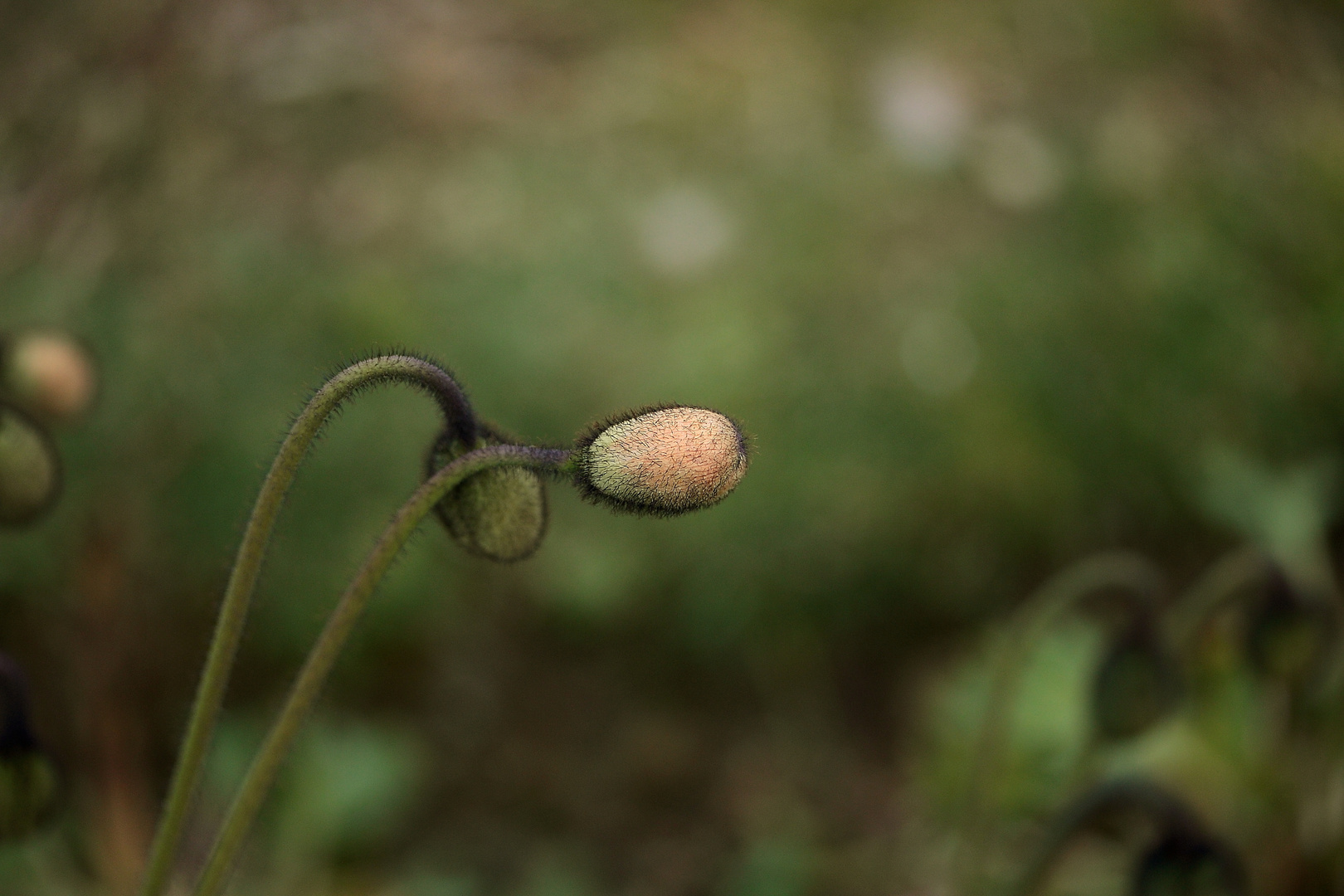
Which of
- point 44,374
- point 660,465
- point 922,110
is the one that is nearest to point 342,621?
point 660,465

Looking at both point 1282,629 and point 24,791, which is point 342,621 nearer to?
point 24,791

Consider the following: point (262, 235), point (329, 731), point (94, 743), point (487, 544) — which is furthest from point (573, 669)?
point (487, 544)

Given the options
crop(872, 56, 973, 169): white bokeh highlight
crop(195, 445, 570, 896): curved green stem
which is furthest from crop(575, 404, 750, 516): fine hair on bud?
crop(872, 56, 973, 169): white bokeh highlight

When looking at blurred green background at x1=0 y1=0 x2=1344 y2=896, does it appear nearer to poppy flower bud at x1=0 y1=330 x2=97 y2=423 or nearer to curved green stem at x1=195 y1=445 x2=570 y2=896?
poppy flower bud at x1=0 y1=330 x2=97 y2=423

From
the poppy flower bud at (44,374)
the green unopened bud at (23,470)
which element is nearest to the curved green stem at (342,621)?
the green unopened bud at (23,470)

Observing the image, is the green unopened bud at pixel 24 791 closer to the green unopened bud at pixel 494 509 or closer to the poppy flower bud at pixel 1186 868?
the green unopened bud at pixel 494 509

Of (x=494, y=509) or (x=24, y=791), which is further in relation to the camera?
(x=24, y=791)

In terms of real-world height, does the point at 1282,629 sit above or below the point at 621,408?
below

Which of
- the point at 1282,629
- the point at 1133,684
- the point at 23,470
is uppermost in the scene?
the point at 1282,629
